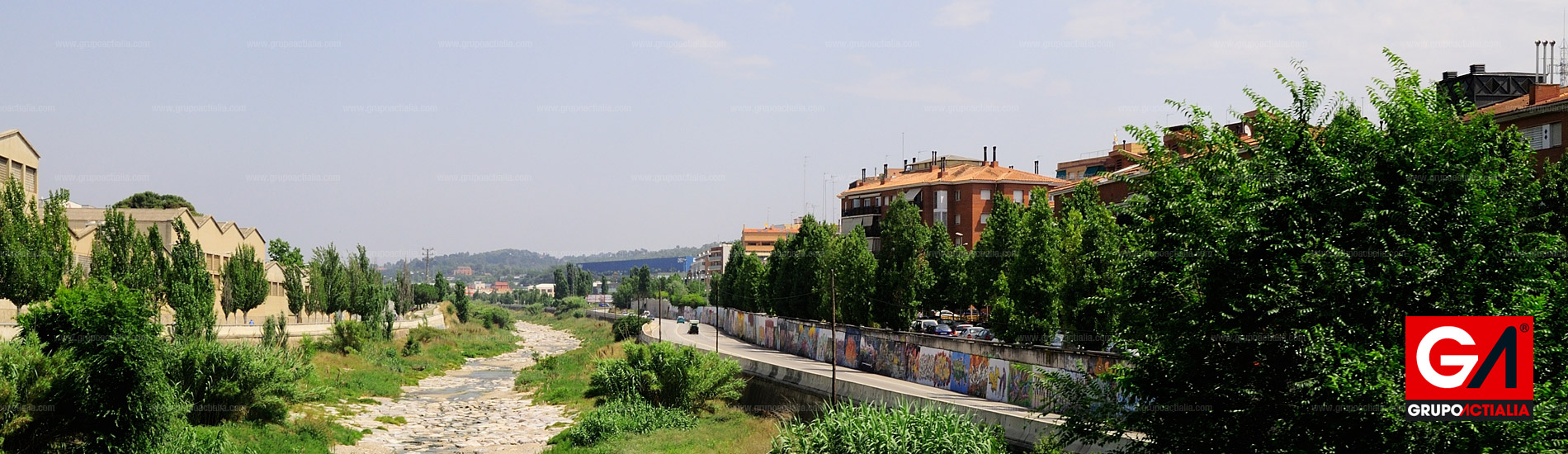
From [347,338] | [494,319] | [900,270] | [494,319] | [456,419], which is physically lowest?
[494,319]

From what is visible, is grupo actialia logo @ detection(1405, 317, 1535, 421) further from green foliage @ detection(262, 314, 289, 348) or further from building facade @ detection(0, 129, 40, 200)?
building facade @ detection(0, 129, 40, 200)

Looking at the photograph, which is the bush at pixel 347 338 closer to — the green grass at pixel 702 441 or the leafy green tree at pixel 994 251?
the green grass at pixel 702 441

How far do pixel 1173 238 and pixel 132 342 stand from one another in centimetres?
2653

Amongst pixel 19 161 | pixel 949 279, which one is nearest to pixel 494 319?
pixel 19 161

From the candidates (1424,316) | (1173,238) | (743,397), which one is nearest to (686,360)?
(743,397)

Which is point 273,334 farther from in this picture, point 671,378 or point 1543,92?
point 1543,92

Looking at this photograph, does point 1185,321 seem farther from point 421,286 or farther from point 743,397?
point 421,286

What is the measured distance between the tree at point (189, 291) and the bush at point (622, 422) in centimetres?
1609

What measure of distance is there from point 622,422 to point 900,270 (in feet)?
76.5

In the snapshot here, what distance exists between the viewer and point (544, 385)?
63.0m

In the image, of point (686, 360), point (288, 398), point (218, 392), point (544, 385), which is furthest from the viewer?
point (544, 385)

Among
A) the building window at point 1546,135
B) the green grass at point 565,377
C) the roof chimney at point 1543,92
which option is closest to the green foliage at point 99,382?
the green grass at point 565,377

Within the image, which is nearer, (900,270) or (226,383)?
(226,383)

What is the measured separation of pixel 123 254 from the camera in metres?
51.6
